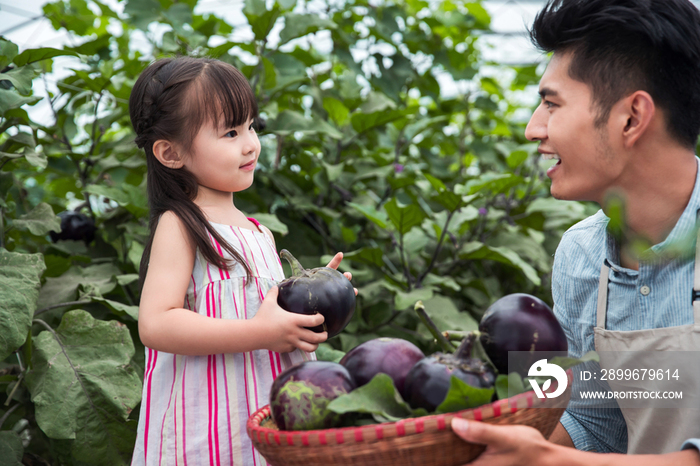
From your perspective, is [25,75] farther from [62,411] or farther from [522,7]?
[522,7]

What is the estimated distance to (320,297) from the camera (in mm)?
1056

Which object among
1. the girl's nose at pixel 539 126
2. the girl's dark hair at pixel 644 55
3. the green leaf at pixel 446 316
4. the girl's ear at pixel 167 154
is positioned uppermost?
the girl's dark hair at pixel 644 55

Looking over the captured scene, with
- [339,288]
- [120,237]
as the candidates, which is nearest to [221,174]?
[339,288]

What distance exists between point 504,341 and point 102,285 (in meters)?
1.34

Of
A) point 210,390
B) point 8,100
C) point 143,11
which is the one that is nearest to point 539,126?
point 210,390

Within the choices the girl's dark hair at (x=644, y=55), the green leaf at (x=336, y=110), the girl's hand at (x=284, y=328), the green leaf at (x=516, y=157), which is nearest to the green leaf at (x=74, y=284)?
the girl's hand at (x=284, y=328)

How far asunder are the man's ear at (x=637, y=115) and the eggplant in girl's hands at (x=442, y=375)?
1.98 feet

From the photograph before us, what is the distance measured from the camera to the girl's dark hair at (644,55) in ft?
3.86

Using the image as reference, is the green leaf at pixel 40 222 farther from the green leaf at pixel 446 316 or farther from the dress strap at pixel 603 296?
the dress strap at pixel 603 296

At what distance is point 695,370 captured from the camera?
45.8 inches

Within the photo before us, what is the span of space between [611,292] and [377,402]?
76 cm

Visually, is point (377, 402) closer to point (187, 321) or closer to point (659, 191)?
point (187, 321)

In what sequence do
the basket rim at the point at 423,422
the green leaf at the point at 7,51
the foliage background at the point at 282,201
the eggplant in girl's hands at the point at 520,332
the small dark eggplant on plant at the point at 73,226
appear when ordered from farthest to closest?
1. the small dark eggplant on plant at the point at 73,226
2. the green leaf at the point at 7,51
3. the foliage background at the point at 282,201
4. the eggplant in girl's hands at the point at 520,332
5. the basket rim at the point at 423,422

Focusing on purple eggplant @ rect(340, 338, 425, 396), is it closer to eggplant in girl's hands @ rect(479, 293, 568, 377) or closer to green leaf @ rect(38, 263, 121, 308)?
eggplant in girl's hands @ rect(479, 293, 568, 377)
